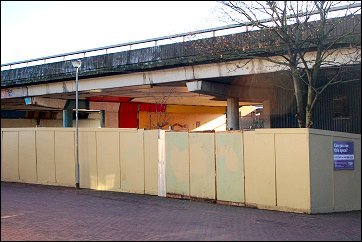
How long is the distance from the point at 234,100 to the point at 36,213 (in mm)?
18341

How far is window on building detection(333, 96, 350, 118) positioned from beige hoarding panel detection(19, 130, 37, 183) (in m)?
13.0

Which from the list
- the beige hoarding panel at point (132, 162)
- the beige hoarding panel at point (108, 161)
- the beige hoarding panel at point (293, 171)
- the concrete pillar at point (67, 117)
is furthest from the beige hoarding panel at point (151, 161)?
the concrete pillar at point (67, 117)

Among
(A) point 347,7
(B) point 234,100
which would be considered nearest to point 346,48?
(A) point 347,7

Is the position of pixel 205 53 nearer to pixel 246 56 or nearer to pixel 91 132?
pixel 246 56

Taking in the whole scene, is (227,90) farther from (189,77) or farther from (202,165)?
(202,165)

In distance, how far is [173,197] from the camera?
15195 millimetres

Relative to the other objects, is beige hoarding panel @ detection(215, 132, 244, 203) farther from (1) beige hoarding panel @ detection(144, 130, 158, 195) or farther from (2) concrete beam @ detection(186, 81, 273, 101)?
(2) concrete beam @ detection(186, 81, 273, 101)

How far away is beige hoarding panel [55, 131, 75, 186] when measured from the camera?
18281mm

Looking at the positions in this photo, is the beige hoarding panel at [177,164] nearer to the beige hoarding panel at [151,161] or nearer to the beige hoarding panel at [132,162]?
the beige hoarding panel at [151,161]

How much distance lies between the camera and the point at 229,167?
14102mm

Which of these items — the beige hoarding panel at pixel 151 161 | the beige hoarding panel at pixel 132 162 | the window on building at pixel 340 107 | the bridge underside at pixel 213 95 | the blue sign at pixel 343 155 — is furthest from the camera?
the bridge underside at pixel 213 95

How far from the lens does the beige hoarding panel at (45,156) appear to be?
18734 mm

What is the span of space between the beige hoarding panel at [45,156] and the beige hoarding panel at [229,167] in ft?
24.9

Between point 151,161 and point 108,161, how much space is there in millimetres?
2000
